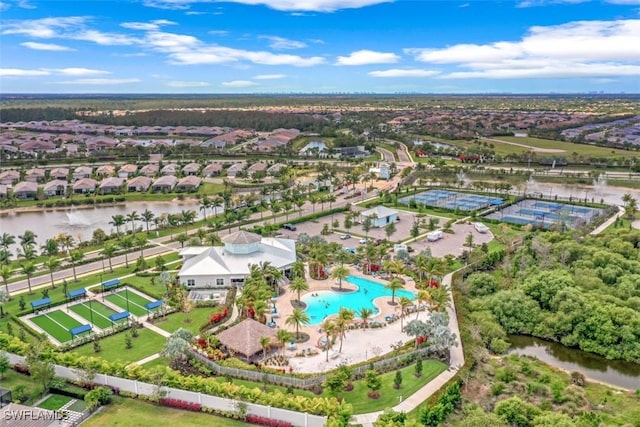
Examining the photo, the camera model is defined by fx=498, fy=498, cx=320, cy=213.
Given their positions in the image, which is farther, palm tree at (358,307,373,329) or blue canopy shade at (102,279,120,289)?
blue canopy shade at (102,279,120,289)

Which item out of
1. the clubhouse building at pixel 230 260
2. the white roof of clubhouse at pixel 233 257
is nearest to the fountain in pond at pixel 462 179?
the clubhouse building at pixel 230 260

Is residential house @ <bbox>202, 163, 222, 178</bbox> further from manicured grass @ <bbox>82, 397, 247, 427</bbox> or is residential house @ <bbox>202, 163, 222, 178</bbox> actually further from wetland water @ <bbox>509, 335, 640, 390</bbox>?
manicured grass @ <bbox>82, 397, 247, 427</bbox>

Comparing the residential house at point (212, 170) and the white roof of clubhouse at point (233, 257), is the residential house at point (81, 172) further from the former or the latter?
the white roof of clubhouse at point (233, 257)

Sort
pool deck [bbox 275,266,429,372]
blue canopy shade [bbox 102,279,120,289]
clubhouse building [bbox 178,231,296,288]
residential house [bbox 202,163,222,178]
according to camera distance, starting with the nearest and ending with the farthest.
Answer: pool deck [bbox 275,266,429,372], blue canopy shade [bbox 102,279,120,289], clubhouse building [bbox 178,231,296,288], residential house [bbox 202,163,222,178]

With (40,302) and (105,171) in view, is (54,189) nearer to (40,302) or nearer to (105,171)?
(105,171)

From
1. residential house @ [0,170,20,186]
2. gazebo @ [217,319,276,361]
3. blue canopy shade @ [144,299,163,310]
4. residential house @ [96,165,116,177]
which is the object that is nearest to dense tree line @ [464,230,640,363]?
gazebo @ [217,319,276,361]

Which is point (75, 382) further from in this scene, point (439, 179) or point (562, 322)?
point (439, 179)

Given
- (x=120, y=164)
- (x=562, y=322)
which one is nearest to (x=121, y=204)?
(x=120, y=164)
